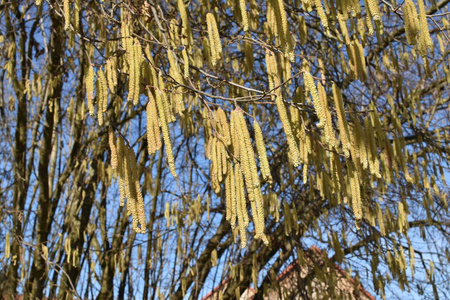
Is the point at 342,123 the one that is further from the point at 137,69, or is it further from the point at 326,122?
the point at 137,69

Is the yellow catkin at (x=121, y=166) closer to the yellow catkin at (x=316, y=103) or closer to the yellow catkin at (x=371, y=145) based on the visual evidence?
the yellow catkin at (x=316, y=103)

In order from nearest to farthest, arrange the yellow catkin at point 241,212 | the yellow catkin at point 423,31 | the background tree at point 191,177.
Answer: the yellow catkin at point 241,212
the yellow catkin at point 423,31
the background tree at point 191,177

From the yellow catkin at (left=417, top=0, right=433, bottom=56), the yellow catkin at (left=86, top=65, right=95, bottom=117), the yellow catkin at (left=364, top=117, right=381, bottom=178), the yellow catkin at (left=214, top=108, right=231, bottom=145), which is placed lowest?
the yellow catkin at (left=364, top=117, right=381, bottom=178)

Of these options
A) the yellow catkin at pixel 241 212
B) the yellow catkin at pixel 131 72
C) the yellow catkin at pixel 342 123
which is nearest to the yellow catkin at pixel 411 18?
the yellow catkin at pixel 342 123

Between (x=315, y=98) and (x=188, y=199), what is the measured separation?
2.24 m

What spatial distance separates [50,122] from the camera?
3.33 metres

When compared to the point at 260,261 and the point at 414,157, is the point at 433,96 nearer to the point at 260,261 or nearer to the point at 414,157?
the point at 414,157

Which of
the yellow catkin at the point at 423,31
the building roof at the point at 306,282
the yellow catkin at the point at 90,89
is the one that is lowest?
the building roof at the point at 306,282

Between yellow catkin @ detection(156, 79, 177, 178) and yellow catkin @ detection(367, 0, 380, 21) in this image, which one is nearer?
yellow catkin @ detection(156, 79, 177, 178)

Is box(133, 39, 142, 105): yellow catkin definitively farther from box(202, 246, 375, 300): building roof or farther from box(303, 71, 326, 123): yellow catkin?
box(202, 246, 375, 300): building roof

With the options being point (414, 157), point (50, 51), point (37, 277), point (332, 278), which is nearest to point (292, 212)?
point (332, 278)

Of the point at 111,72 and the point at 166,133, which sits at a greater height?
the point at 111,72

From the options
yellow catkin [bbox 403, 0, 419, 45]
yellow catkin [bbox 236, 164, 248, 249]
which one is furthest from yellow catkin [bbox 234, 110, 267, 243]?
yellow catkin [bbox 403, 0, 419, 45]

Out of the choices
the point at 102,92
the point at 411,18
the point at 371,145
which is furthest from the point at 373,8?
the point at 102,92
